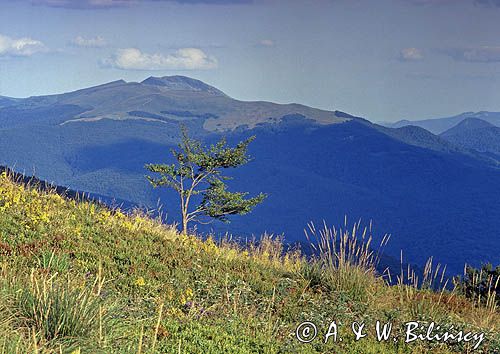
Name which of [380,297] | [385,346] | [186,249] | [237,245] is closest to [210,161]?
[237,245]

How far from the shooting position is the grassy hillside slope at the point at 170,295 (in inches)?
235

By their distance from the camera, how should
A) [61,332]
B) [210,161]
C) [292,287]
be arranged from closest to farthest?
1. [61,332]
2. [292,287]
3. [210,161]

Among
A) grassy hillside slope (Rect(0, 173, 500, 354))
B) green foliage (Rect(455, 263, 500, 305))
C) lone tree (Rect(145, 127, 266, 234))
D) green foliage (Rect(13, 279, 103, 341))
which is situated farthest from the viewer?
lone tree (Rect(145, 127, 266, 234))

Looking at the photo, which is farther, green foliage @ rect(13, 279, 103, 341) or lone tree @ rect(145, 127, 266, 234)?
lone tree @ rect(145, 127, 266, 234)

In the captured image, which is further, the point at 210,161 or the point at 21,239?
the point at 210,161

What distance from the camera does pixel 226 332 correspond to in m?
6.99

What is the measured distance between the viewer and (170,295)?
856cm

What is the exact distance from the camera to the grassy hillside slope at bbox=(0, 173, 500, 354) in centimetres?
598

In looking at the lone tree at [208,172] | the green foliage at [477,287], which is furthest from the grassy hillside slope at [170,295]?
the lone tree at [208,172]

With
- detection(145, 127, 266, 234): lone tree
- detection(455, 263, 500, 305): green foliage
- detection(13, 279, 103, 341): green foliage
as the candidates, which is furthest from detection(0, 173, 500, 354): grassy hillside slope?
detection(145, 127, 266, 234): lone tree

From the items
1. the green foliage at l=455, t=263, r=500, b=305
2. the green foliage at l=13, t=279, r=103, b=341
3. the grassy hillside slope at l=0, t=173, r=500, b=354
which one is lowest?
the green foliage at l=455, t=263, r=500, b=305

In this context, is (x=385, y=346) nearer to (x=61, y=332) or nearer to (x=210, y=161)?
(x=61, y=332)

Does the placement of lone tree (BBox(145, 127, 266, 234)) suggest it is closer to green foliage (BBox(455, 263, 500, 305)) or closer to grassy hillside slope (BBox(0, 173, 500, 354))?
green foliage (BBox(455, 263, 500, 305))

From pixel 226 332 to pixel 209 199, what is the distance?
26.2 m
